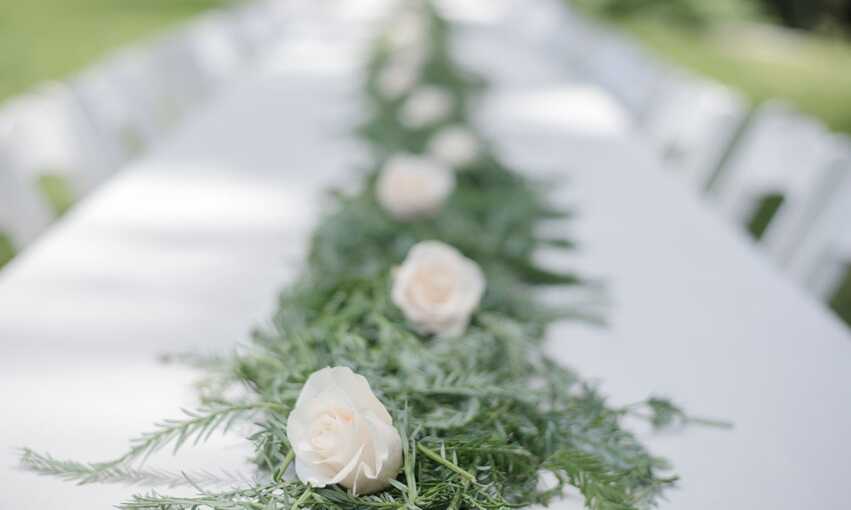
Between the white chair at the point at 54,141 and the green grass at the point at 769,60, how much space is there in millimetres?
5568

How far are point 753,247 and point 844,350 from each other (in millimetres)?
427

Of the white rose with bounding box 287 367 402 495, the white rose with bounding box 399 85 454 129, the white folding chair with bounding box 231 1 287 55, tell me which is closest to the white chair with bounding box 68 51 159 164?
the white rose with bounding box 399 85 454 129

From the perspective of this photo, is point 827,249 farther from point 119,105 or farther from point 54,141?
point 119,105

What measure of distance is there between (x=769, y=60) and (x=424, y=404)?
9288mm

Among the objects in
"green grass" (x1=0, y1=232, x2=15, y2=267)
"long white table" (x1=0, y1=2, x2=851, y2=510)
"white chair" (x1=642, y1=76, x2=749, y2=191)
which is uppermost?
"white chair" (x1=642, y1=76, x2=749, y2=191)

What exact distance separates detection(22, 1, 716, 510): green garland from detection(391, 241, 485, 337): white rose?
0.04 metres

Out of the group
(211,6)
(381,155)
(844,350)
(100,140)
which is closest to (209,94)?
(100,140)

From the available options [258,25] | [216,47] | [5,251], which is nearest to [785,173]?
[216,47]

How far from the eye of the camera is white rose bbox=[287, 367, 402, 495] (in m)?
0.64

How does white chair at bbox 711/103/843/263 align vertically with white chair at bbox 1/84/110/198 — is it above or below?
above

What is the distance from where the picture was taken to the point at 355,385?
0.66 metres

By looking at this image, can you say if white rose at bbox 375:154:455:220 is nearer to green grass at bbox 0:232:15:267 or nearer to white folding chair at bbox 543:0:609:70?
green grass at bbox 0:232:15:267

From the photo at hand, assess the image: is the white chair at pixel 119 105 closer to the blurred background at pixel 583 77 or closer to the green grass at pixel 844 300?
the blurred background at pixel 583 77

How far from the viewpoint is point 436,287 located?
0.91 m
